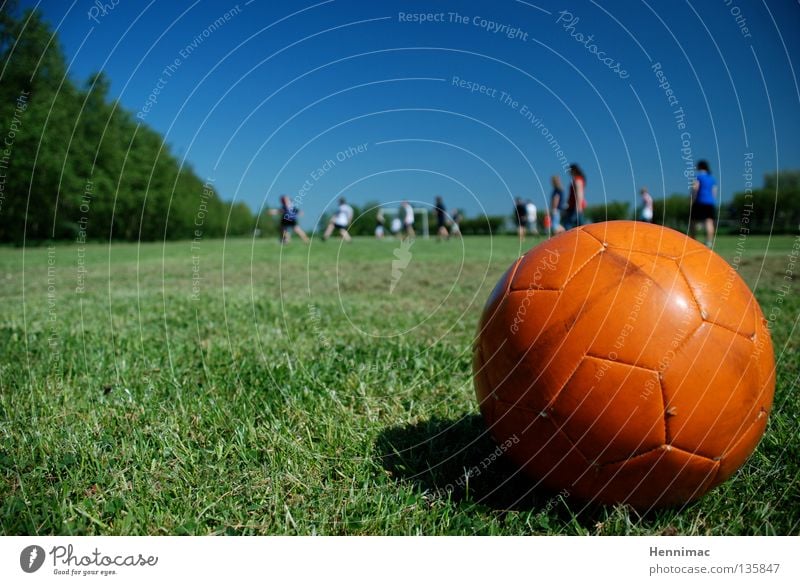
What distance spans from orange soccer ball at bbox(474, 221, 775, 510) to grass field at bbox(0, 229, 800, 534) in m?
0.33

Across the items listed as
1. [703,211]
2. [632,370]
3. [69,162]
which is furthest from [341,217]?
[69,162]

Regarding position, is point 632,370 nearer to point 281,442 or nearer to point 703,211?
point 281,442

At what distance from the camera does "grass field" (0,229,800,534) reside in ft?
Answer: 8.27

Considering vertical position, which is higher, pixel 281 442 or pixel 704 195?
pixel 704 195

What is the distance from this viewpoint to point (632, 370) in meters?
2.20

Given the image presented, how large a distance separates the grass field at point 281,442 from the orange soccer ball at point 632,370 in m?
0.33

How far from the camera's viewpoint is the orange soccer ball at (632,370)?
220 centimetres
